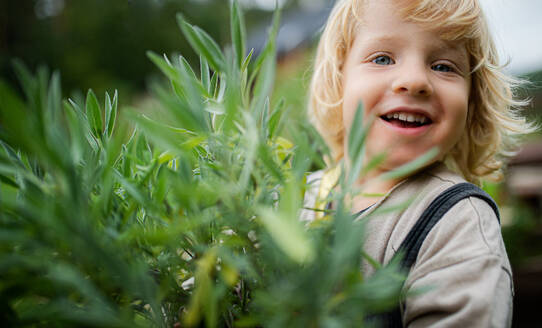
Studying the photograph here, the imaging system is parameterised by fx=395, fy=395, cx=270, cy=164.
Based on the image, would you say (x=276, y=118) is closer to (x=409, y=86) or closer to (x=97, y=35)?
(x=409, y=86)

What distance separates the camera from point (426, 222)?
1.80 feet

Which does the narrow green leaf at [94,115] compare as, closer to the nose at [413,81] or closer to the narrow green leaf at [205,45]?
the narrow green leaf at [205,45]

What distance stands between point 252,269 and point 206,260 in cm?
5

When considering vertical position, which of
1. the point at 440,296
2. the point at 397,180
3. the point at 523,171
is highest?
the point at 397,180

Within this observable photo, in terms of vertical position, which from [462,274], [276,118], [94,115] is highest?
[94,115]

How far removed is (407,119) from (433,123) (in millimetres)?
43

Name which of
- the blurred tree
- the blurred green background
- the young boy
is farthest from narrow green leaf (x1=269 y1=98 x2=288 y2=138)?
the blurred tree

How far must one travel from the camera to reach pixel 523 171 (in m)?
2.77

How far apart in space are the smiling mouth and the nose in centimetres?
4

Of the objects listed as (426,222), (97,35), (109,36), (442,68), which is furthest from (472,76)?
(109,36)

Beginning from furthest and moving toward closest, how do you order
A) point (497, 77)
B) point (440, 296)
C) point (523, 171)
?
point (523, 171) < point (497, 77) < point (440, 296)

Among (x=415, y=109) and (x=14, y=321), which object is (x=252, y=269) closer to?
(x=14, y=321)

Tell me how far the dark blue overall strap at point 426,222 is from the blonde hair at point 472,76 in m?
0.23

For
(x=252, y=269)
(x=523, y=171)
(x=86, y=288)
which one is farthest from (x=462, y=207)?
(x=523, y=171)
